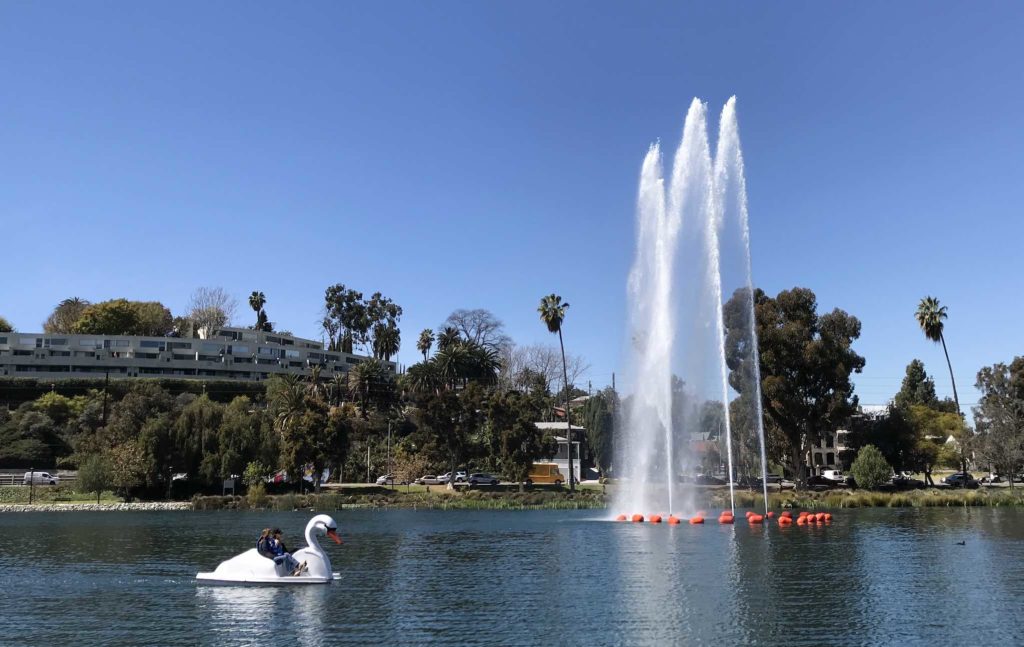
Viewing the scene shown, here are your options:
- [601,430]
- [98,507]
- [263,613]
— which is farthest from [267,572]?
[601,430]

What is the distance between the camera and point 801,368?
83.7 meters

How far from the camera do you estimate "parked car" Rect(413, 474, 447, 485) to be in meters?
102

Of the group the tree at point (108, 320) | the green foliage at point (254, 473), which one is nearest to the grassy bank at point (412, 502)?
the green foliage at point (254, 473)

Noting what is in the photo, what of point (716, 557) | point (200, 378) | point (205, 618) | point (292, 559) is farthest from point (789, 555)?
point (200, 378)

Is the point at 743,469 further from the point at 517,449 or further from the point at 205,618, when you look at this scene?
the point at 205,618

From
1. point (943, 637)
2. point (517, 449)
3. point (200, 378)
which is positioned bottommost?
point (943, 637)

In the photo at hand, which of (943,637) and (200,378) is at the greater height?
(200,378)

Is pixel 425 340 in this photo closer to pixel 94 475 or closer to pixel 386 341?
pixel 386 341

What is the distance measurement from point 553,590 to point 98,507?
60.9 m

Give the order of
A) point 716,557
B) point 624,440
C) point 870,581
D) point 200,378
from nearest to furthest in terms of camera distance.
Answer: point 870,581, point 716,557, point 624,440, point 200,378

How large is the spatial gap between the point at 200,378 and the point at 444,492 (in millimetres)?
72094

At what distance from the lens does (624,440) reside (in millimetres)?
59812

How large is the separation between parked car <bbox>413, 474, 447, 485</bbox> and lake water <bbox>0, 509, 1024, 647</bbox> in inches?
2015

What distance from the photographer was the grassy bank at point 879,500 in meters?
69.0
